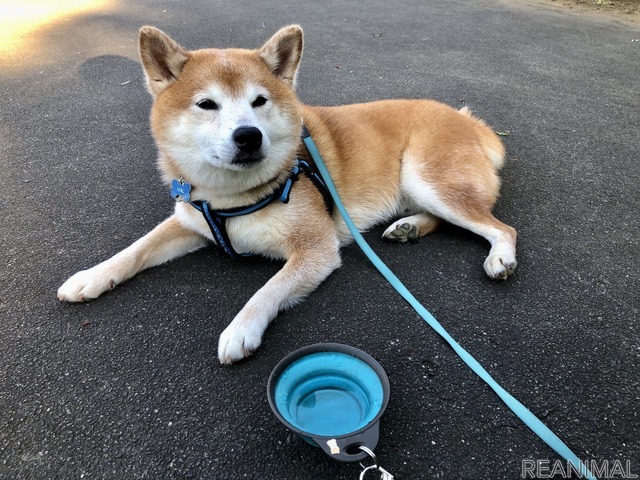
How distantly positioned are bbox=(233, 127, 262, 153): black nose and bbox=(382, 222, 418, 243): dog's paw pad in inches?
43.5

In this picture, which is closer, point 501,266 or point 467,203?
point 501,266

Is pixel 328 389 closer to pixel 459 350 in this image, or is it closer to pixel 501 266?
pixel 459 350

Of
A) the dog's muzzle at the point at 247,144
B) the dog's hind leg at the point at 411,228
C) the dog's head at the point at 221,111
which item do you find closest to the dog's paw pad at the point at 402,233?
the dog's hind leg at the point at 411,228

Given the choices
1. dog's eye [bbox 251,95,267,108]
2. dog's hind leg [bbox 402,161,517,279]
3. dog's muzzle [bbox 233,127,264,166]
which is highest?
dog's eye [bbox 251,95,267,108]

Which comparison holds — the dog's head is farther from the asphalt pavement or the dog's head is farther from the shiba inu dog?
the asphalt pavement

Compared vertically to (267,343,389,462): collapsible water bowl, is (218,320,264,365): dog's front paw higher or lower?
lower

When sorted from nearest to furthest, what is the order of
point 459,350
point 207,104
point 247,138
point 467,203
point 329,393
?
1. point 329,393
2. point 459,350
3. point 247,138
4. point 207,104
5. point 467,203

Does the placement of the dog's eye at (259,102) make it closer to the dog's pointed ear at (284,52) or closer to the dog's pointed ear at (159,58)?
the dog's pointed ear at (284,52)

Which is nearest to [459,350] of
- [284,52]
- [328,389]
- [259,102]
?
[328,389]

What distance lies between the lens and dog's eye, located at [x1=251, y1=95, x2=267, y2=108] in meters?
2.29

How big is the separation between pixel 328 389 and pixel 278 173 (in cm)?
123

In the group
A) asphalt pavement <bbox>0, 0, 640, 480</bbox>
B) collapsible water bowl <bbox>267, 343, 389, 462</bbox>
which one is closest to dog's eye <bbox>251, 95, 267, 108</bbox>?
asphalt pavement <bbox>0, 0, 640, 480</bbox>

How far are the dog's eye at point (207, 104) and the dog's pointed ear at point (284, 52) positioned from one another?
46 cm

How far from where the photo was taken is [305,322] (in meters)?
2.21
